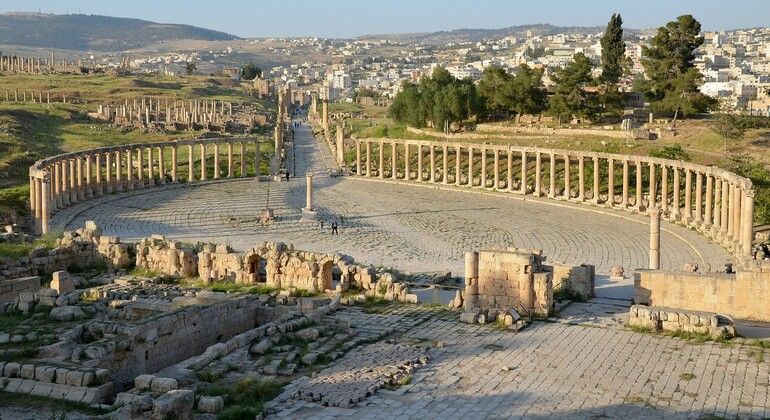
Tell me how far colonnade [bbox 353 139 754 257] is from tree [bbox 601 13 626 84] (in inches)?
428

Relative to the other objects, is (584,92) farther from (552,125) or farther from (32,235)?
(32,235)

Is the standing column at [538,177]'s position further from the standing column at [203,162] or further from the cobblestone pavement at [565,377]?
the cobblestone pavement at [565,377]

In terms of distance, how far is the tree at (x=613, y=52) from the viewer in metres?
72.1

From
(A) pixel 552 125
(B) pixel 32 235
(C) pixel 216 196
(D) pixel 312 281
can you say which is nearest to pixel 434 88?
(A) pixel 552 125

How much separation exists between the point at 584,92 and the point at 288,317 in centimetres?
5022

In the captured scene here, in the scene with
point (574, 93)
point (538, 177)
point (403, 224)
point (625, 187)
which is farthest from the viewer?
point (574, 93)

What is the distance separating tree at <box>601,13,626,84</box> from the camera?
72.1 meters

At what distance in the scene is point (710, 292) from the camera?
27.0 m

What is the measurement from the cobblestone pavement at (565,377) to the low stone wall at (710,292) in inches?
118

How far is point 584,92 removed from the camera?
71062 mm

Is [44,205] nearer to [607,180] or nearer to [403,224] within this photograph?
[403,224]

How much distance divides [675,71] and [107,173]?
38.7 meters

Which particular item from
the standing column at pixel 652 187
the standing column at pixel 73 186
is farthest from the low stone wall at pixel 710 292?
the standing column at pixel 73 186

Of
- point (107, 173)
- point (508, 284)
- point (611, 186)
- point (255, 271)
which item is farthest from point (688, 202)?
point (107, 173)
